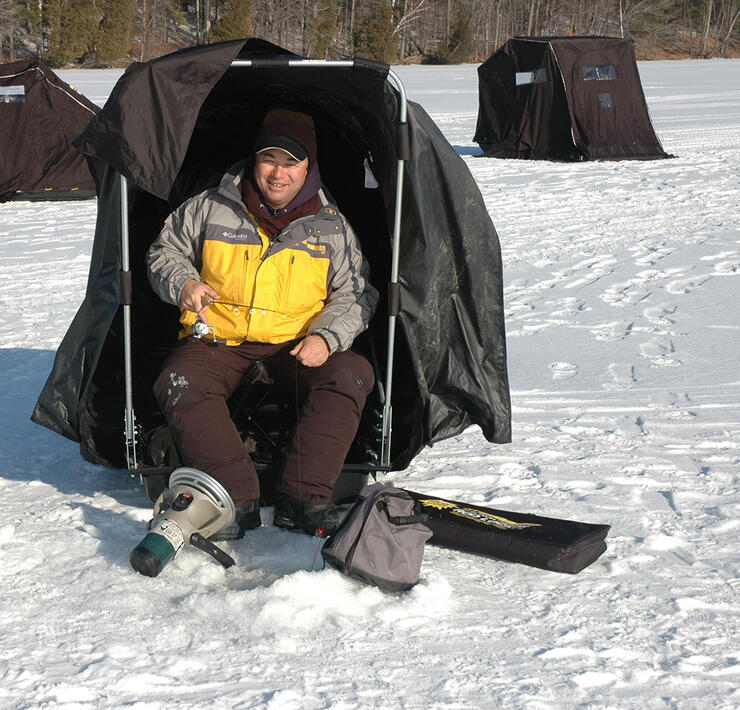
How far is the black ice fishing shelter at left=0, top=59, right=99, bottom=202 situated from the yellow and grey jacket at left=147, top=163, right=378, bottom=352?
6.95 m

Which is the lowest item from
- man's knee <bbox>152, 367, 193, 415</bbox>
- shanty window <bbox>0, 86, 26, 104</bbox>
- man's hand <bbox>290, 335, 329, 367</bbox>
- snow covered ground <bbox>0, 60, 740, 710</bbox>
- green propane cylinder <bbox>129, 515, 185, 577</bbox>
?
snow covered ground <bbox>0, 60, 740, 710</bbox>

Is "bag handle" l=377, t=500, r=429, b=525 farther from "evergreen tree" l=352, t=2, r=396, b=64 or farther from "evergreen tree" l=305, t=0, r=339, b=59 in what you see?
"evergreen tree" l=305, t=0, r=339, b=59

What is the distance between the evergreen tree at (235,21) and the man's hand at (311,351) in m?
35.9

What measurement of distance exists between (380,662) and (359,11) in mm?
47340

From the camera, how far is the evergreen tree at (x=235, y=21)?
37312mm

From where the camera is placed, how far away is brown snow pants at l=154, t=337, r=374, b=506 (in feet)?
10.6

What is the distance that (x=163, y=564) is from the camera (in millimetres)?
2928

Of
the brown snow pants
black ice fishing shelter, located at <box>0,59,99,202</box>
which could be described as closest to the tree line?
black ice fishing shelter, located at <box>0,59,99,202</box>

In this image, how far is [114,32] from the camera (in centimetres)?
3494

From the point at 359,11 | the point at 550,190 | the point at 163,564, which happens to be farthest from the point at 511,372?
the point at 359,11

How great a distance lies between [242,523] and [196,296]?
78cm

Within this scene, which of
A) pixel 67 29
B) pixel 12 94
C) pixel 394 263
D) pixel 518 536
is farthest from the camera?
pixel 67 29

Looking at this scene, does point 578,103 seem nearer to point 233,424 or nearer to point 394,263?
point 394,263

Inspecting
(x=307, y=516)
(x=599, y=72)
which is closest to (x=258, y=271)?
(x=307, y=516)
